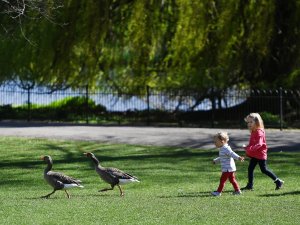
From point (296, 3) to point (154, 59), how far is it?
665 cm

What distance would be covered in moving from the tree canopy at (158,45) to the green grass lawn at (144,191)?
7.99m

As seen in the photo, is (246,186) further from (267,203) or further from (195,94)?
(195,94)

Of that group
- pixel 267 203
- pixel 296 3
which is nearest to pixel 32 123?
pixel 296 3

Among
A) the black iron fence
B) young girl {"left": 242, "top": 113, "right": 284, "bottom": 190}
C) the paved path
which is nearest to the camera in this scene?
young girl {"left": 242, "top": 113, "right": 284, "bottom": 190}

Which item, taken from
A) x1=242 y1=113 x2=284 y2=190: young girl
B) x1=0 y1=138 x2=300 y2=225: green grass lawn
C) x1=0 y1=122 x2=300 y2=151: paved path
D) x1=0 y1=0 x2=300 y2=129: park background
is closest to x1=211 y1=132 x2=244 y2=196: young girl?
x1=0 y1=138 x2=300 y2=225: green grass lawn

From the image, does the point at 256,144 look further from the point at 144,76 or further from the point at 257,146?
the point at 144,76

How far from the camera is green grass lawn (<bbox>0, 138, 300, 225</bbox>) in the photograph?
10852 millimetres

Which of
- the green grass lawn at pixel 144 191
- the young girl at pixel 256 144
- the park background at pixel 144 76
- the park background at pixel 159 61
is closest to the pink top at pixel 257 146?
the young girl at pixel 256 144

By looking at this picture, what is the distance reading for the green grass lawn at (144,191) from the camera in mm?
10852

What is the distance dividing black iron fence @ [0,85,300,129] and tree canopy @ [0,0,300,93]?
0.47 metres

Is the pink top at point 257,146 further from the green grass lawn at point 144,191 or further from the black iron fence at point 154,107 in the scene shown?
the black iron fence at point 154,107

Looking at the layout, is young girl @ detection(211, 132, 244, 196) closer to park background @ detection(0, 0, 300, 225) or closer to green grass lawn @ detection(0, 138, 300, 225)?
green grass lawn @ detection(0, 138, 300, 225)

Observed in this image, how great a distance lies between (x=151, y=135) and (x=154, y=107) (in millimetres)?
5862

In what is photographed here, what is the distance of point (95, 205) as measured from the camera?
39.5 feet
